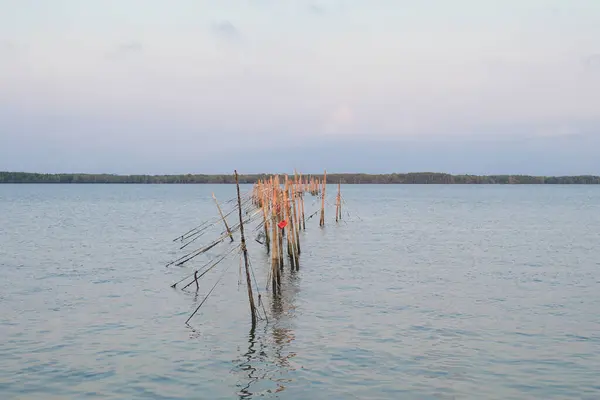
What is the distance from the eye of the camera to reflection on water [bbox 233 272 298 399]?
33.6 ft

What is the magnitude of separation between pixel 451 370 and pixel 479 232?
96.3 ft

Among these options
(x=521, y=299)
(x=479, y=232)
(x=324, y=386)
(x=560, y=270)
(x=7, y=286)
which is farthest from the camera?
(x=479, y=232)

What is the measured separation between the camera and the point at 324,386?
33.4 feet

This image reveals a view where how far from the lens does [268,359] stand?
A: 456 inches

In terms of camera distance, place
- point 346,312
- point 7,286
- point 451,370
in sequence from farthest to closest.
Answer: point 7,286 < point 346,312 < point 451,370

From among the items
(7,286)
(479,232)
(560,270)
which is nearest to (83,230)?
(7,286)

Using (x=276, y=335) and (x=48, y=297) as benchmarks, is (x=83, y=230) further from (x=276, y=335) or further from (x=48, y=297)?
(x=276, y=335)

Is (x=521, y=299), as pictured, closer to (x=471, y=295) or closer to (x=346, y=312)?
(x=471, y=295)

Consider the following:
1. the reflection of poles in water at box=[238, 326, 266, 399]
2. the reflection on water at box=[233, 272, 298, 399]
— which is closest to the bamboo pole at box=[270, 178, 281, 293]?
the reflection on water at box=[233, 272, 298, 399]

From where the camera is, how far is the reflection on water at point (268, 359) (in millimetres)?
10241

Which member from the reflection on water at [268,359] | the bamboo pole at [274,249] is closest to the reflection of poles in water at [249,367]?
the reflection on water at [268,359]

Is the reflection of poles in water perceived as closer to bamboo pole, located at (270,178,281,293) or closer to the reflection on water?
the reflection on water

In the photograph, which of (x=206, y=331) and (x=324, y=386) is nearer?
(x=324, y=386)

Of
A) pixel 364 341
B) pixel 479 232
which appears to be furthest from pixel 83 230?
pixel 364 341
